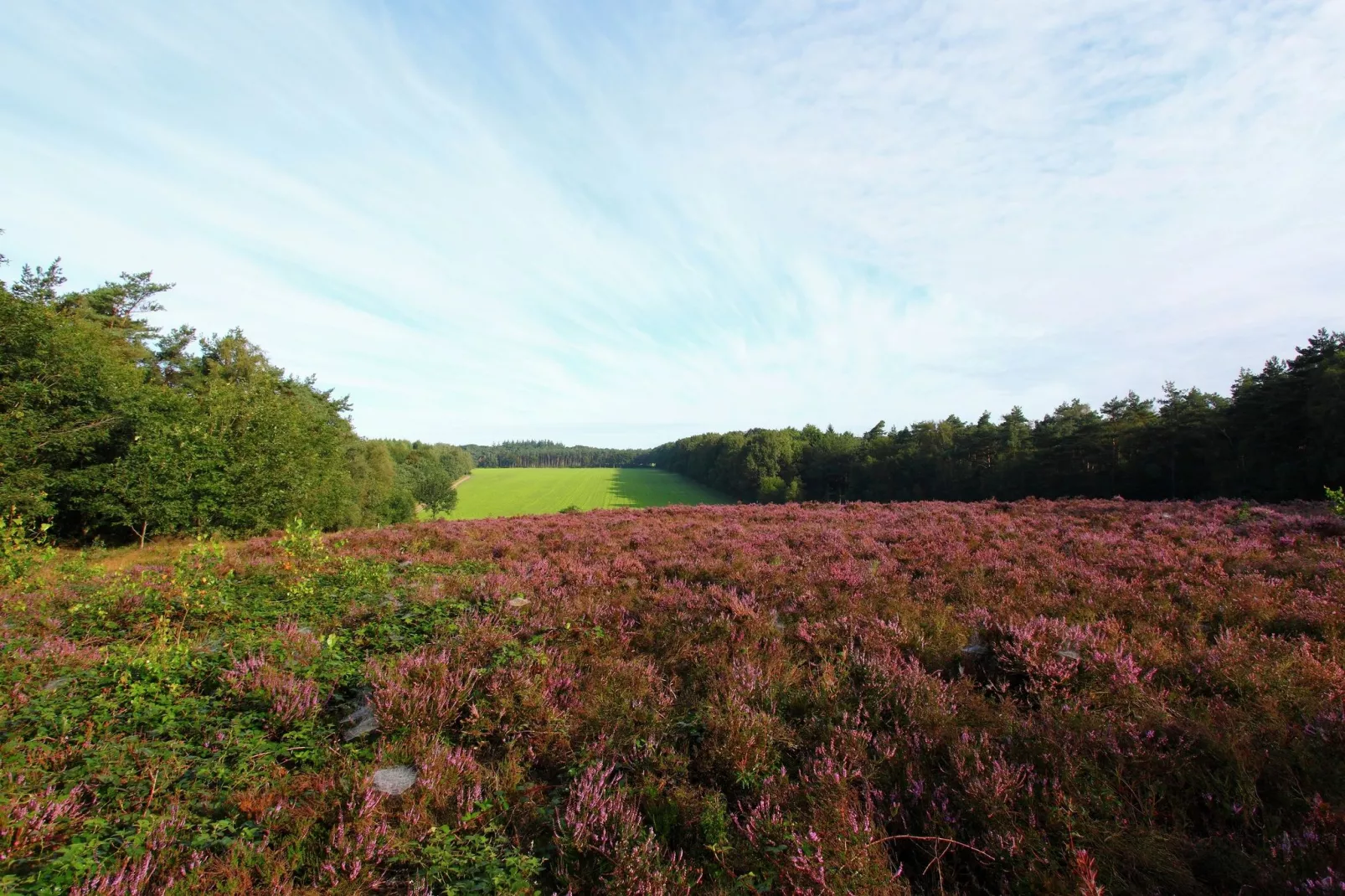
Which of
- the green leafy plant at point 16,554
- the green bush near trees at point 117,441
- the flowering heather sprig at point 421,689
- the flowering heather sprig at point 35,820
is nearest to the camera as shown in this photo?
the flowering heather sprig at point 35,820

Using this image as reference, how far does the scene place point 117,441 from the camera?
851 inches

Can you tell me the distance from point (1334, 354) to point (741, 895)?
172ft

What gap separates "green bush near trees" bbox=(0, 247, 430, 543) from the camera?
18.7 metres

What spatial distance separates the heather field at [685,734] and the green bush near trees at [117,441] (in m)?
18.2

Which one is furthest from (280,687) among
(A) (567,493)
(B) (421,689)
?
(A) (567,493)

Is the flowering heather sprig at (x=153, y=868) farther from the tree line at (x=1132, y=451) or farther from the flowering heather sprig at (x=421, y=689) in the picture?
the tree line at (x=1132, y=451)

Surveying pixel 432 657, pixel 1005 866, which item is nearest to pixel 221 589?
pixel 432 657

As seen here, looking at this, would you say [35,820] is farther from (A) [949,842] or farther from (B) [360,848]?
(A) [949,842]

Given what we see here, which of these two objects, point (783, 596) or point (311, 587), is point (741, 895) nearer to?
point (783, 596)

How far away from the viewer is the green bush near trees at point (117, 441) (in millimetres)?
18672

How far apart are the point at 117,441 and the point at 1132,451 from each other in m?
75.2

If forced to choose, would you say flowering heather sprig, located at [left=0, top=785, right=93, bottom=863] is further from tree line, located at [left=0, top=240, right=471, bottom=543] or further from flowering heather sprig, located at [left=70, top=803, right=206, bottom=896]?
tree line, located at [left=0, top=240, right=471, bottom=543]

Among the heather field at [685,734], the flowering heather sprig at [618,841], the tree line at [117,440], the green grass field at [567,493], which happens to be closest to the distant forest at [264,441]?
the tree line at [117,440]

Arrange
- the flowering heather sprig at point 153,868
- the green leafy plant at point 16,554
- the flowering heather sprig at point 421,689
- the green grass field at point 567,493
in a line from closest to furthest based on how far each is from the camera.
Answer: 1. the flowering heather sprig at point 153,868
2. the flowering heather sprig at point 421,689
3. the green leafy plant at point 16,554
4. the green grass field at point 567,493
